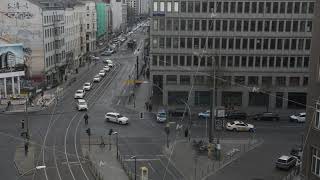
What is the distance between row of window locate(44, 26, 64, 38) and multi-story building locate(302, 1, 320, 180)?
5648cm

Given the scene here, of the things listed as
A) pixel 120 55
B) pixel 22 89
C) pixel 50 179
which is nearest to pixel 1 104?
pixel 22 89

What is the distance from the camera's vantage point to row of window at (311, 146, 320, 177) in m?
29.8

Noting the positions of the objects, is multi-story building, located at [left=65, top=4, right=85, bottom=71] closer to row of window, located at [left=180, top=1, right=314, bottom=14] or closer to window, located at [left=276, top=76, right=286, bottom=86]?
row of window, located at [left=180, top=1, right=314, bottom=14]

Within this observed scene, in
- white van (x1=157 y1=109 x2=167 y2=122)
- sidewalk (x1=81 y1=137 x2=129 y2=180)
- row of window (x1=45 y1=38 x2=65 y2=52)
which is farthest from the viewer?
row of window (x1=45 y1=38 x2=65 y2=52)

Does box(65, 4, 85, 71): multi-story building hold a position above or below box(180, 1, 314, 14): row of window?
below

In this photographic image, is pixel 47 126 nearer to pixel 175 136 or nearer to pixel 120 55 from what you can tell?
pixel 175 136

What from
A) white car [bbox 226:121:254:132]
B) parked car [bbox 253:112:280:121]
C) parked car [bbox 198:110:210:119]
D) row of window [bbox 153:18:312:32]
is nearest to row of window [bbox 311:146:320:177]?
white car [bbox 226:121:254:132]

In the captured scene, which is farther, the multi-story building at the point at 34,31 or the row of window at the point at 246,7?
the multi-story building at the point at 34,31

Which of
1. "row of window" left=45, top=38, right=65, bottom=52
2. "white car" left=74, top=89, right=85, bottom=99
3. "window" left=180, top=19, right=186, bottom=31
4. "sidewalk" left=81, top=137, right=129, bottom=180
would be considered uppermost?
"window" left=180, top=19, right=186, bottom=31

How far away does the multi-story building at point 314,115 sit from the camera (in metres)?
29.7

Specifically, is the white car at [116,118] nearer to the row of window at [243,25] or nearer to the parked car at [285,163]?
the row of window at [243,25]

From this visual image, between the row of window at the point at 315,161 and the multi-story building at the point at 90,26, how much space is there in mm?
91660

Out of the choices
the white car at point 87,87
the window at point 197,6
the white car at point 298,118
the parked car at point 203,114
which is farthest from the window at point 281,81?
the white car at point 87,87

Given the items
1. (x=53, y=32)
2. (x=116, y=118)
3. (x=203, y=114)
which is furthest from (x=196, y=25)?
(x=53, y=32)
